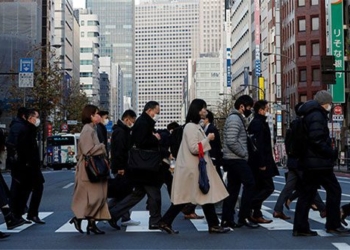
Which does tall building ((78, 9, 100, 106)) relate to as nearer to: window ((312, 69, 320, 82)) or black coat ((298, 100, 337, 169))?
window ((312, 69, 320, 82))

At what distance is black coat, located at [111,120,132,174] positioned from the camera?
41.6 ft

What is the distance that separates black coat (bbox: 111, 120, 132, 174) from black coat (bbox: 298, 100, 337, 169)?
9.50 feet

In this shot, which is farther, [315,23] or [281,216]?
[315,23]

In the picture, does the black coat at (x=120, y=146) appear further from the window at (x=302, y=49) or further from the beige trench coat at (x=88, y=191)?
the window at (x=302, y=49)

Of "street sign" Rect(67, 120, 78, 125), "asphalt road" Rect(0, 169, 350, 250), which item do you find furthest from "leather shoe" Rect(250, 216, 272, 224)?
"street sign" Rect(67, 120, 78, 125)

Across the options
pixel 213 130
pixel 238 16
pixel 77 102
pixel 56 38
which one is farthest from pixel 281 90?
pixel 213 130

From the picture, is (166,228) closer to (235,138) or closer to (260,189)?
(235,138)

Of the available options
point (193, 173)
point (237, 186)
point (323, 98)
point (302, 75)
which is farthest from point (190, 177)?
point (302, 75)

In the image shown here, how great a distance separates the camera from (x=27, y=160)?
1333 centimetres

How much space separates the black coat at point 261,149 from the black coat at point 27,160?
329 cm

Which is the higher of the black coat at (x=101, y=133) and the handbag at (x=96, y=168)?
the black coat at (x=101, y=133)

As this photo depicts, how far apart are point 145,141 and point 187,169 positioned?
0.92m

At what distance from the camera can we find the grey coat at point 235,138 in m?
12.0

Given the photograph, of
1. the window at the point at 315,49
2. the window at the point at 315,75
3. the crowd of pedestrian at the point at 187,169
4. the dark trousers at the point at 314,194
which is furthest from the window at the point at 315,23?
the dark trousers at the point at 314,194
